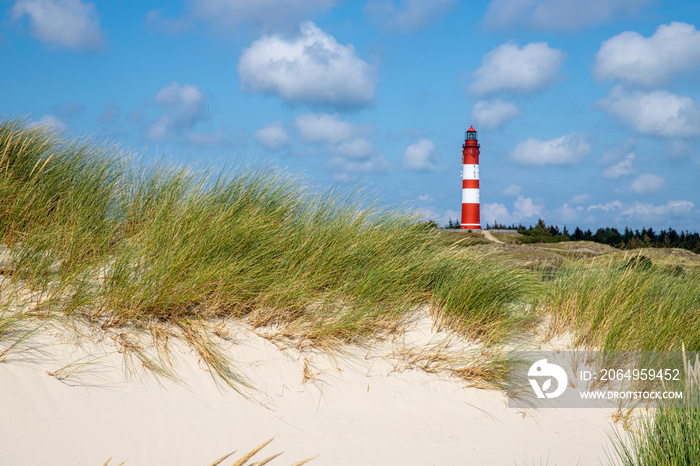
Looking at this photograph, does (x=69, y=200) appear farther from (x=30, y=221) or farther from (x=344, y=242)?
(x=344, y=242)

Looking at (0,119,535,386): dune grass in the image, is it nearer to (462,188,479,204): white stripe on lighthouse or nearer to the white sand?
the white sand

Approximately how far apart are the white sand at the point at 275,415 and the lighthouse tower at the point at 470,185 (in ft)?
75.8

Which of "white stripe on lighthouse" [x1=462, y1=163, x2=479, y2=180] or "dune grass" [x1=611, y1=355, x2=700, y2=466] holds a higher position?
"white stripe on lighthouse" [x1=462, y1=163, x2=479, y2=180]

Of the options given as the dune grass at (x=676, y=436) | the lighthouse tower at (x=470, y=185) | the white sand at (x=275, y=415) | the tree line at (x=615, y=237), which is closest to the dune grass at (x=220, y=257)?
the white sand at (x=275, y=415)

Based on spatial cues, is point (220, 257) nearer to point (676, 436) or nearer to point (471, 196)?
point (676, 436)

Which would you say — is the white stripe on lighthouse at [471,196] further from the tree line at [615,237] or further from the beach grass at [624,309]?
the beach grass at [624,309]

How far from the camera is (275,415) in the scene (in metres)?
3.39

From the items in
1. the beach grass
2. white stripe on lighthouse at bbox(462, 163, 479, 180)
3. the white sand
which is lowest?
the white sand

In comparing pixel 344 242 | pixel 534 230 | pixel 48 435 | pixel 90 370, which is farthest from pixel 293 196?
pixel 534 230
